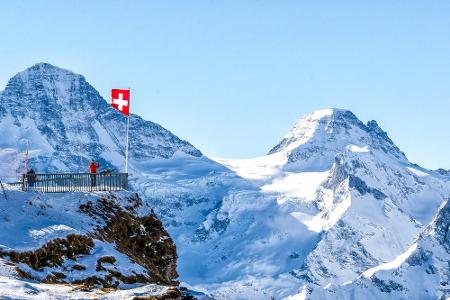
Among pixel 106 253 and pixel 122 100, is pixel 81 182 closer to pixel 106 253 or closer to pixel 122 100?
pixel 122 100

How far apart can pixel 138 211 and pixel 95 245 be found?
9.96m

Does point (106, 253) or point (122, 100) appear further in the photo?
point (122, 100)

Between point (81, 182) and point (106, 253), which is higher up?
point (81, 182)

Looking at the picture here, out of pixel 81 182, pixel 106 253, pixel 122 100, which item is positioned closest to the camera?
pixel 106 253

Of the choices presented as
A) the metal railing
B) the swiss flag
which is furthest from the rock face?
the swiss flag

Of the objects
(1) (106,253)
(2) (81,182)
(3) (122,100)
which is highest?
(3) (122,100)

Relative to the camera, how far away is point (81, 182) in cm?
5341

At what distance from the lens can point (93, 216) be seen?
151ft

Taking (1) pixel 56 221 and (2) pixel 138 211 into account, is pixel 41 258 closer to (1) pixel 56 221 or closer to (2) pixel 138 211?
(1) pixel 56 221

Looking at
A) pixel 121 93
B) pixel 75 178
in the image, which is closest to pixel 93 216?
pixel 75 178

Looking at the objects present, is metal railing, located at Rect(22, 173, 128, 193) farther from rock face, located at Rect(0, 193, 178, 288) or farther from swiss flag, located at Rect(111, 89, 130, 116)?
swiss flag, located at Rect(111, 89, 130, 116)

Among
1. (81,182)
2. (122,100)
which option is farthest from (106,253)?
(122,100)

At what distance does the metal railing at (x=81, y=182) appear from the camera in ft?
170

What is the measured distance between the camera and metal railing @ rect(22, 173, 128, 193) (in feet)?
170
